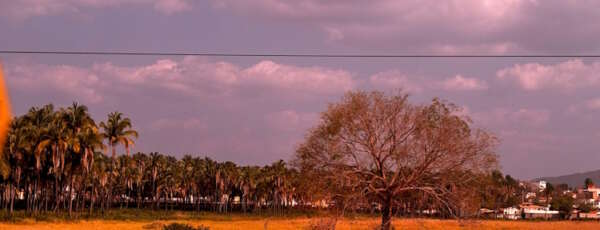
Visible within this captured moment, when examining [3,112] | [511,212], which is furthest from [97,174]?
[511,212]

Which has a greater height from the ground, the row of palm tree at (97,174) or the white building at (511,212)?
the row of palm tree at (97,174)

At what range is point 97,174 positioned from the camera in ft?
314

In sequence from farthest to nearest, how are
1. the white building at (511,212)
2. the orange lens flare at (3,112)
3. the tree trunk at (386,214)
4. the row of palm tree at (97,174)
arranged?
the white building at (511,212)
the row of palm tree at (97,174)
the tree trunk at (386,214)
the orange lens flare at (3,112)

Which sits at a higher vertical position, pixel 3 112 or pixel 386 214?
pixel 3 112

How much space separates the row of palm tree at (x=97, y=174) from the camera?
6931 centimetres

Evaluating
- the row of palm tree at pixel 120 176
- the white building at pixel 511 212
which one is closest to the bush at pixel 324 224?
the row of palm tree at pixel 120 176

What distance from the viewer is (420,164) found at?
33.6 meters

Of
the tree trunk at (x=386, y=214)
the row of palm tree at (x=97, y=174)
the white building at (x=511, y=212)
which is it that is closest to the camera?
the tree trunk at (x=386, y=214)

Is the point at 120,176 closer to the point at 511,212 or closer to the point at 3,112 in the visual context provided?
the point at 511,212

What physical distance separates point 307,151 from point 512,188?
159069mm

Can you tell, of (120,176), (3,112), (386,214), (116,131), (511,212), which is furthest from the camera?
(511,212)

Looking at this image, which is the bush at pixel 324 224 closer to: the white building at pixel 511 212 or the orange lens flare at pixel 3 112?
the orange lens flare at pixel 3 112

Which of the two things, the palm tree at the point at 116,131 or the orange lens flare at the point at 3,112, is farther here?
the palm tree at the point at 116,131

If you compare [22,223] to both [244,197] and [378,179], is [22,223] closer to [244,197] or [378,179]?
[378,179]
